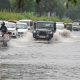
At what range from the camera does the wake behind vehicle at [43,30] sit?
42.7 m

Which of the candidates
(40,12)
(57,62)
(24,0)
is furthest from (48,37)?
(40,12)

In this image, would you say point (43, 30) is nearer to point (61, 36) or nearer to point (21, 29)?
point (61, 36)

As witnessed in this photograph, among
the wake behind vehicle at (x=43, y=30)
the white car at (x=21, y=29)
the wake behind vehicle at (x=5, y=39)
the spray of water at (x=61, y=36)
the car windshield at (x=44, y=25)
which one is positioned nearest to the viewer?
the wake behind vehicle at (x=5, y=39)

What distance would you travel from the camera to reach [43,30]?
140 ft

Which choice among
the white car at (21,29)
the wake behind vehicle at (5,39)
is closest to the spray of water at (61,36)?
the white car at (21,29)

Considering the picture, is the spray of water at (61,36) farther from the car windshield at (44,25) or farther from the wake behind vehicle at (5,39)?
the wake behind vehicle at (5,39)

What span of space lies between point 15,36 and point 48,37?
12.2 ft

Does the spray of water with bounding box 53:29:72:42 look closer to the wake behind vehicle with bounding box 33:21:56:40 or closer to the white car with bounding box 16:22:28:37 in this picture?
the wake behind vehicle with bounding box 33:21:56:40

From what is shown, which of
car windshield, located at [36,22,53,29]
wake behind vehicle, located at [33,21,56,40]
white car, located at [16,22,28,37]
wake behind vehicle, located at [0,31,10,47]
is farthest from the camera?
white car, located at [16,22,28,37]

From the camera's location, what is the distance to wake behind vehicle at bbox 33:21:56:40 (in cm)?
4269

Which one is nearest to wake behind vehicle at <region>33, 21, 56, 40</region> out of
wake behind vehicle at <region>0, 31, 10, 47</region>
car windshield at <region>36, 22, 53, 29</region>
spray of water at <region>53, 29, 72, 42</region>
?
car windshield at <region>36, 22, 53, 29</region>

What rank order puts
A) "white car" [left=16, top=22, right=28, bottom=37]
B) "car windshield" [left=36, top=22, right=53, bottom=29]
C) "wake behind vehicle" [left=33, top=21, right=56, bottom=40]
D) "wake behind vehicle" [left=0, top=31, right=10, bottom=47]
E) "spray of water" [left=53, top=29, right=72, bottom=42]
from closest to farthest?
1. "wake behind vehicle" [left=0, top=31, right=10, bottom=47]
2. "wake behind vehicle" [left=33, top=21, right=56, bottom=40]
3. "car windshield" [left=36, top=22, right=53, bottom=29]
4. "spray of water" [left=53, top=29, right=72, bottom=42]
5. "white car" [left=16, top=22, right=28, bottom=37]

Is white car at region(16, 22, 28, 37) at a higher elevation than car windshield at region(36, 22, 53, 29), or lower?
lower

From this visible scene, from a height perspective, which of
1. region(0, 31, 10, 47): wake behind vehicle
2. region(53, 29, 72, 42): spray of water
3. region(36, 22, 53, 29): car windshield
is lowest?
region(53, 29, 72, 42): spray of water
